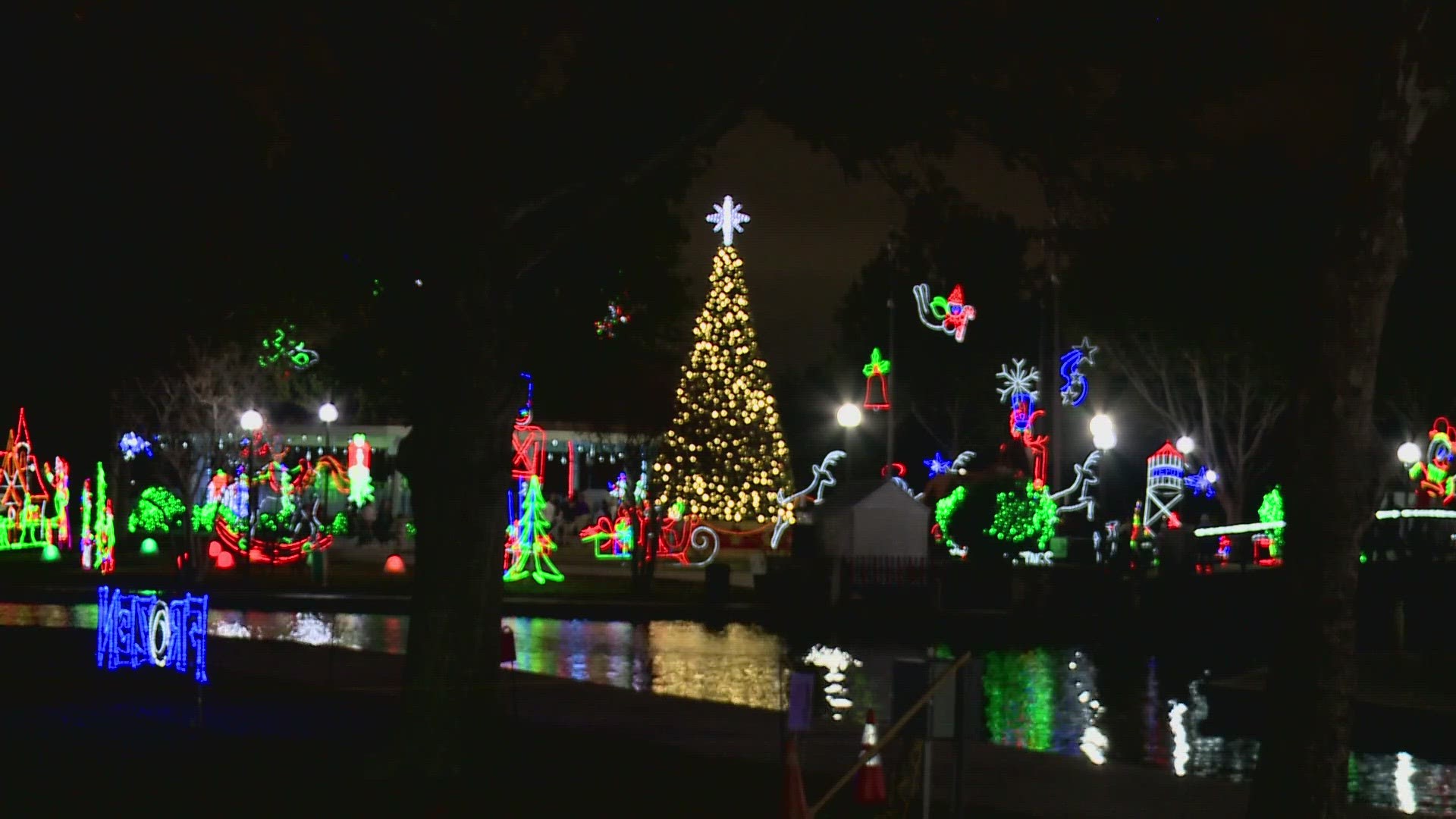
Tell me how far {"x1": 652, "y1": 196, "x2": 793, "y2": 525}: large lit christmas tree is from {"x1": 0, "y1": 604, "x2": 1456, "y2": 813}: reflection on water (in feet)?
49.6

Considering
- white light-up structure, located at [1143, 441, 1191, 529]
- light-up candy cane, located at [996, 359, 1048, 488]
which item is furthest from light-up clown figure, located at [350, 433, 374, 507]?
white light-up structure, located at [1143, 441, 1191, 529]

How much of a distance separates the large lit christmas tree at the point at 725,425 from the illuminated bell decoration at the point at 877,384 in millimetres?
3328

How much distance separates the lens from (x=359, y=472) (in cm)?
5103

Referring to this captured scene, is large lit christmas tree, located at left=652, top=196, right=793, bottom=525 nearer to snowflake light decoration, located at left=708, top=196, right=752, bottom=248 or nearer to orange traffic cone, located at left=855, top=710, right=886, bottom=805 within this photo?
snowflake light decoration, located at left=708, top=196, right=752, bottom=248

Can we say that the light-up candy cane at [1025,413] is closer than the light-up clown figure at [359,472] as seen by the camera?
Yes

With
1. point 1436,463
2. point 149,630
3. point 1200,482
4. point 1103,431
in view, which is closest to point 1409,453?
point 1436,463

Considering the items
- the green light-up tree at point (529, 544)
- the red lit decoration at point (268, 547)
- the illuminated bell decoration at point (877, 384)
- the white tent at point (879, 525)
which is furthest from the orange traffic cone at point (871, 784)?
the illuminated bell decoration at point (877, 384)

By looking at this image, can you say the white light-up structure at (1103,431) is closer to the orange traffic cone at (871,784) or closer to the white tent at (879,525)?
the white tent at (879,525)

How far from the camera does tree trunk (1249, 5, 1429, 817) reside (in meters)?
9.22

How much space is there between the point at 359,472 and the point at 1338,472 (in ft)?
145

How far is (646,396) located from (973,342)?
1700 inches

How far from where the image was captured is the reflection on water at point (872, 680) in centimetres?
1481

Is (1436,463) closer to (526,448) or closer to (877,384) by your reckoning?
(877,384)

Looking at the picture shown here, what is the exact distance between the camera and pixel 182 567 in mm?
28656
